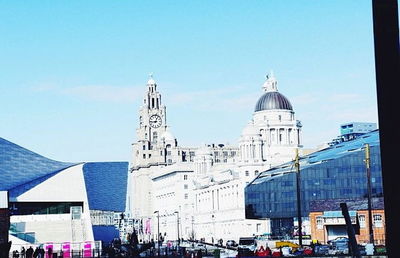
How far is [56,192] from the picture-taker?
240 feet

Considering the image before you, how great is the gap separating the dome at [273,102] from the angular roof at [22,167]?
2745 inches

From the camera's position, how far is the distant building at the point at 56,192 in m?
71.9

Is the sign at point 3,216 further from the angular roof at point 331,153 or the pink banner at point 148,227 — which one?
the pink banner at point 148,227

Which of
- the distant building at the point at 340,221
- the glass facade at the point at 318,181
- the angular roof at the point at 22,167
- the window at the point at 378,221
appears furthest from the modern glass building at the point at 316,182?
the angular roof at the point at 22,167

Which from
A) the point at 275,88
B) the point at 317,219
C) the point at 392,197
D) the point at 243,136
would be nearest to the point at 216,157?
the point at 275,88

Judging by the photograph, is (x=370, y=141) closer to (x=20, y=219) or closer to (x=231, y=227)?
(x=231, y=227)

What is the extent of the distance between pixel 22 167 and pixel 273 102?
2880 inches

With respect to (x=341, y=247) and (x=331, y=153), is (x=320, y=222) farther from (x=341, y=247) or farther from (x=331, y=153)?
(x=331, y=153)

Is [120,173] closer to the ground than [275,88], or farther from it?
closer to the ground

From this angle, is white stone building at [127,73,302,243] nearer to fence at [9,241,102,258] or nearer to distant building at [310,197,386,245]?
distant building at [310,197,386,245]

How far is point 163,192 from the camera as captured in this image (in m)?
180

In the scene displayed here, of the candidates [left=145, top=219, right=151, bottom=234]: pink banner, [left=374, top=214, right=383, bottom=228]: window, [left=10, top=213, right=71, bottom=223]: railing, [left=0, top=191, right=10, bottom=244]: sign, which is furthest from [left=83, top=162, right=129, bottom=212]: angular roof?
[left=145, top=219, right=151, bottom=234]: pink banner

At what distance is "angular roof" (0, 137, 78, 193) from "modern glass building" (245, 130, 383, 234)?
3989 cm

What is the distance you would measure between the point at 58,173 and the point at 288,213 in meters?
43.2
